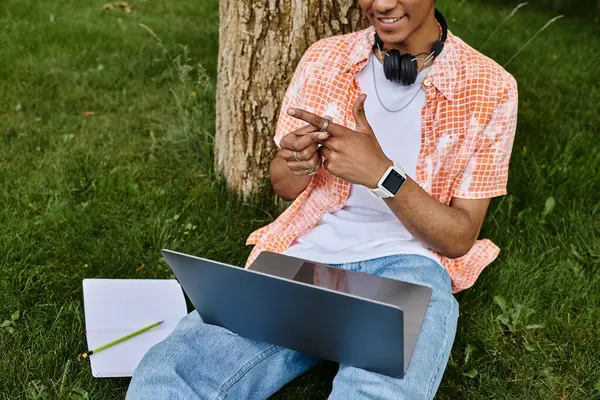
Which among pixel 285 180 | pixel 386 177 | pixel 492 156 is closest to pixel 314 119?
pixel 386 177

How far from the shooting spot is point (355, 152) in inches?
86.5

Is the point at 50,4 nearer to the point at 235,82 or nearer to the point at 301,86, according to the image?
the point at 235,82

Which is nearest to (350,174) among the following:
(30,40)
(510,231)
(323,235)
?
(323,235)

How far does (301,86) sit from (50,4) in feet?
15.2

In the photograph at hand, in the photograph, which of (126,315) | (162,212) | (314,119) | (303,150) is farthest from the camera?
(162,212)

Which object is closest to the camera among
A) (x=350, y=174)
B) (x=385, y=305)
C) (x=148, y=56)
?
(x=385, y=305)

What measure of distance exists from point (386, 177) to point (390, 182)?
0.02 m

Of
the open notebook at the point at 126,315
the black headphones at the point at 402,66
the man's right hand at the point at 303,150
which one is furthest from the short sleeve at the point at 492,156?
the open notebook at the point at 126,315

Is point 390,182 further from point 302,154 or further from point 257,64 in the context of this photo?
point 257,64

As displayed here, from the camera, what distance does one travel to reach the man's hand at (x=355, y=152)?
2.19m

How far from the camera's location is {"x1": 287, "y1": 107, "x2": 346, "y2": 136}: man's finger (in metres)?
2.09

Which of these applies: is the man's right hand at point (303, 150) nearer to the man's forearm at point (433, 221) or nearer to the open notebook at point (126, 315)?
the man's forearm at point (433, 221)

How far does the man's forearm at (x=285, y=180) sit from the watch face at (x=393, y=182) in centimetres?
45

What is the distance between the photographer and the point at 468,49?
254 cm
